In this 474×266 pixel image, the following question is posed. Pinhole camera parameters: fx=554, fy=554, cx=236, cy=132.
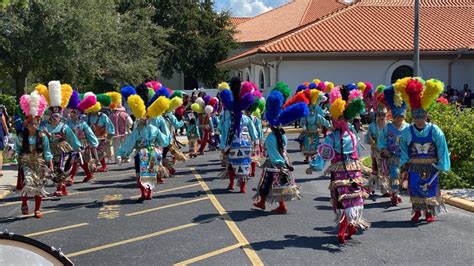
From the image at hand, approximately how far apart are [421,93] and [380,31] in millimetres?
22453

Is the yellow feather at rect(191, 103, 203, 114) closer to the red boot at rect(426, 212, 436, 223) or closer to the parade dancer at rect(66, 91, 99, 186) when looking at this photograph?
the parade dancer at rect(66, 91, 99, 186)

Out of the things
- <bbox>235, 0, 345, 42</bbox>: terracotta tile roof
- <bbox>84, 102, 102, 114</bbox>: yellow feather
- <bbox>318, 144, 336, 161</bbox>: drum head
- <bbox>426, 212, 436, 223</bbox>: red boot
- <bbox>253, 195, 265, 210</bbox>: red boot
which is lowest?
<bbox>426, 212, 436, 223</bbox>: red boot

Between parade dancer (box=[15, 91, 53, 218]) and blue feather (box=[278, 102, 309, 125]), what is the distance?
12.9ft

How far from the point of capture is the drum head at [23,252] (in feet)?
12.0

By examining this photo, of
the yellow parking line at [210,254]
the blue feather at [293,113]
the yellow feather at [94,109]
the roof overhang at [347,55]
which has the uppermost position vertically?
the roof overhang at [347,55]

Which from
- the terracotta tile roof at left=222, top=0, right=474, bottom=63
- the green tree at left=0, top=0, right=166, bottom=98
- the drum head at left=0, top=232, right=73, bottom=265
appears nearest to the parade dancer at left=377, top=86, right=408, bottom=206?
the drum head at left=0, top=232, right=73, bottom=265

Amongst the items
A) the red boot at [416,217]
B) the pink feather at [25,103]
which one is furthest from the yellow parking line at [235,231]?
the pink feather at [25,103]

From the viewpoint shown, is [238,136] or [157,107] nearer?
[157,107]

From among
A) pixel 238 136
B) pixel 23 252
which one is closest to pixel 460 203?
pixel 238 136

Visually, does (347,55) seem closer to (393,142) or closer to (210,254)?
(393,142)

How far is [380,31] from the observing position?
29.4 metres

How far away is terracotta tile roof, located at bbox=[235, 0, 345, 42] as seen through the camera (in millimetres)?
44312

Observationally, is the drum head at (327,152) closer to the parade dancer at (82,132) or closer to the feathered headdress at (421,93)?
the feathered headdress at (421,93)

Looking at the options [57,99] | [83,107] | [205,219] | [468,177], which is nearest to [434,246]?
[205,219]
